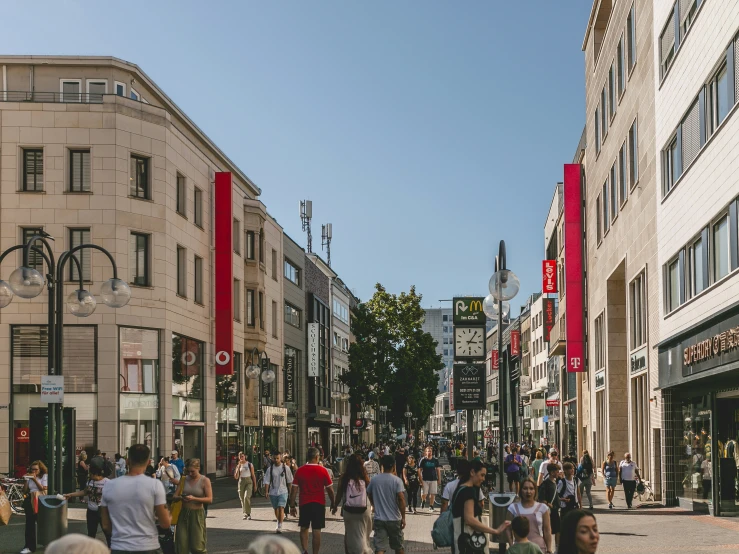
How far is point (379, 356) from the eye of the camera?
234ft

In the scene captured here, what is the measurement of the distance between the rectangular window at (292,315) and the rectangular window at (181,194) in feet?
77.9

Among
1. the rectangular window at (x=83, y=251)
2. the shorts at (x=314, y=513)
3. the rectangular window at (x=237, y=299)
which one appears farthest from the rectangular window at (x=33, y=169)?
the shorts at (x=314, y=513)

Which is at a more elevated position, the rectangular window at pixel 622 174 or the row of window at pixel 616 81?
the row of window at pixel 616 81

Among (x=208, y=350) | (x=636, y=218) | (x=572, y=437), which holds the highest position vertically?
(x=636, y=218)

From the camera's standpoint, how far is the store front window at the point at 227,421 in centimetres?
4981

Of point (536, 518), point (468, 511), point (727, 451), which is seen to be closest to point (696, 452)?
point (727, 451)

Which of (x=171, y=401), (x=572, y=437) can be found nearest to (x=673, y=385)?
(x=171, y=401)

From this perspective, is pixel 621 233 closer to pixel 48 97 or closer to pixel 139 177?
pixel 139 177

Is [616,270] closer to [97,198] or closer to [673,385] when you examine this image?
[673,385]

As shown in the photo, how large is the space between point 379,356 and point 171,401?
3052 cm


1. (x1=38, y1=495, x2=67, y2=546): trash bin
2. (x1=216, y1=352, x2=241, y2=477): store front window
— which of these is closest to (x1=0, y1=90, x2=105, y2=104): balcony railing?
(x1=216, y1=352, x2=241, y2=477): store front window

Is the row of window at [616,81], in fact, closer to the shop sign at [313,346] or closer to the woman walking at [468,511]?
the woman walking at [468,511]

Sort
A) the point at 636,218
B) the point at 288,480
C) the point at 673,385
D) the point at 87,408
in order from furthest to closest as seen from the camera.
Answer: the point at 87,408
the point at 636,218
the point at 673,385
the point at 288,480

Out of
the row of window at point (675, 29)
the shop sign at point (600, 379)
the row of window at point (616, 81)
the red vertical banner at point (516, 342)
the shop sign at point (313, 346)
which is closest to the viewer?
the row of window at point (675, 29)
